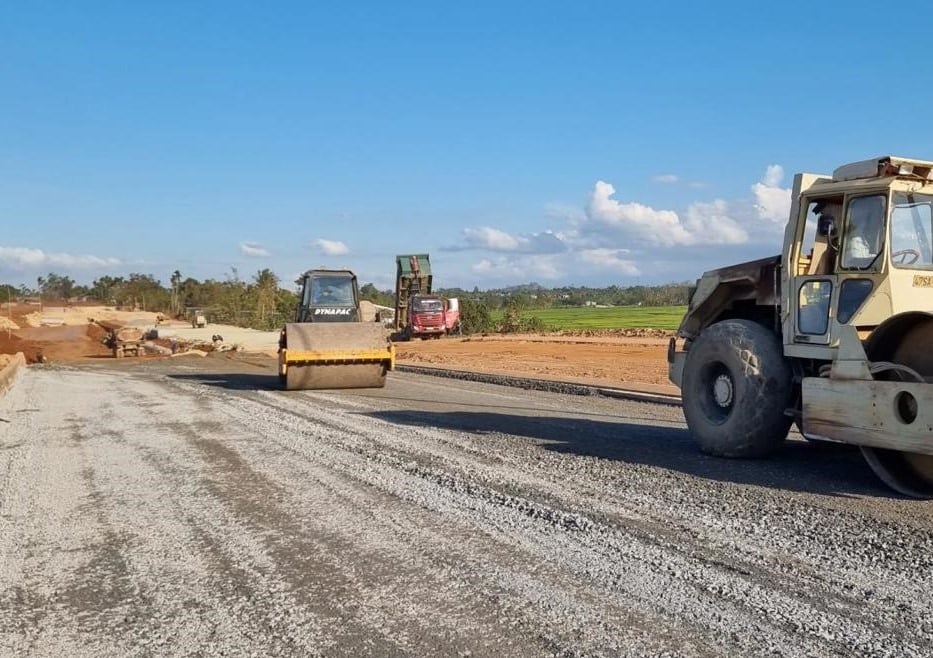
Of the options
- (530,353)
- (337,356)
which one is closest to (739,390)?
(337,356)

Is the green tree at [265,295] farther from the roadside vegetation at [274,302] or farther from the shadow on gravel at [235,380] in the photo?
the shadow on gravel at [235,380]

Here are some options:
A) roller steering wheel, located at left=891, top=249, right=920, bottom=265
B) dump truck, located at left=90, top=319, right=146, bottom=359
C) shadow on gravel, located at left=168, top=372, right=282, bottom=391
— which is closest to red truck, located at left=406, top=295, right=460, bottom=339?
dump truck, located at left=90, top=319, right=146, bottom=359

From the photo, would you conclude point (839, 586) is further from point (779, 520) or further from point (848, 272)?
point (848, 272)

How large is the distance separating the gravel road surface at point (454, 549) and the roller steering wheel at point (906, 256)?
195 centimetres

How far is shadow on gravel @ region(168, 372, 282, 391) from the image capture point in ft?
61.1

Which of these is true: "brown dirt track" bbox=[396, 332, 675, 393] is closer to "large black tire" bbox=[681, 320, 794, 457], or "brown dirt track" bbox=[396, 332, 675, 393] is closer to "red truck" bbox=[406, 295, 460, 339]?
"red truck" bbox=[406, 295, 460, 339]

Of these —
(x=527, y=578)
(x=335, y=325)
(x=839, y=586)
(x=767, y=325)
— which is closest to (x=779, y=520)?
(x=839, y=586)

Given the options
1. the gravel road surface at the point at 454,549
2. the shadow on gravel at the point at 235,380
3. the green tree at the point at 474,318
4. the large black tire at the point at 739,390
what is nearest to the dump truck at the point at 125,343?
the shadow on gravel at the point at 235,380

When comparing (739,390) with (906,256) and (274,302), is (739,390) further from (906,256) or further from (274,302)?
(274,302)

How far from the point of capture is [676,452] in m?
9.06

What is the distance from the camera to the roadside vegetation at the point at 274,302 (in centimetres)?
5531

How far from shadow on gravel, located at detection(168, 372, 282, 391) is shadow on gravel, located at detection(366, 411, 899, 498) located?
6.88 metres

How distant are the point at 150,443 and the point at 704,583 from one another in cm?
767

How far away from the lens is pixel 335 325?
661 inches
